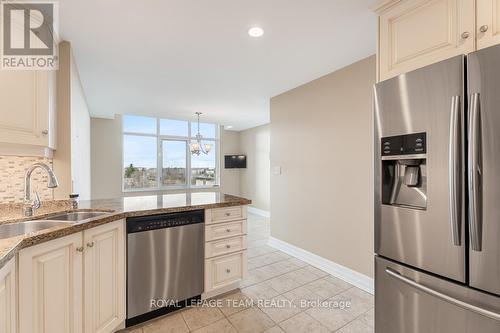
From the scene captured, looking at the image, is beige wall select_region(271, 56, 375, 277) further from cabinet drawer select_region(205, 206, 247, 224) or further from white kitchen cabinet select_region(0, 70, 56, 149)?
white kitchen cabinet select_region(0, 70, 56, 149)

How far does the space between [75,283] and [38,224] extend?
0.60m

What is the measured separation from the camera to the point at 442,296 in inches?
46.7

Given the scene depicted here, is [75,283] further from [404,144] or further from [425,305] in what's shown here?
[404,144]

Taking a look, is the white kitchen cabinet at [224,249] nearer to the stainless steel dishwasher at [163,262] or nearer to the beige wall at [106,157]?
the stainless steel dishwasher at [163,262]

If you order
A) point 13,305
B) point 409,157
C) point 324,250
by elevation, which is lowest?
point 324,250

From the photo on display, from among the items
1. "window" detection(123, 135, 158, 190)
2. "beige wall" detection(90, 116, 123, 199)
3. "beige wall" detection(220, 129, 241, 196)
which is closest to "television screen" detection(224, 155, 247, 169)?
"beige wall" detection(220, 129, 241, 196)

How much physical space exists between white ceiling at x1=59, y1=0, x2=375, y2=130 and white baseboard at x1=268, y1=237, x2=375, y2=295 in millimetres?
2414

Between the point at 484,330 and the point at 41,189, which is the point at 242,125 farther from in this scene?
the point at 484,330

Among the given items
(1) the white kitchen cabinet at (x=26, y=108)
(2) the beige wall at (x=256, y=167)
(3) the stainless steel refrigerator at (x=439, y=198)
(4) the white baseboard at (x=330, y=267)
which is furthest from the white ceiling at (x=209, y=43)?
(2) the beige wall at (x=256, y=167)

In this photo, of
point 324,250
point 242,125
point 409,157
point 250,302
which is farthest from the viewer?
point 242,125

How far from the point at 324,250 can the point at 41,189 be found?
10.3 feet

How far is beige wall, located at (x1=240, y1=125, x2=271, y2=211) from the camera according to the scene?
21.1 feet

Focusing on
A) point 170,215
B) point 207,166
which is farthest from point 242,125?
point 170,215

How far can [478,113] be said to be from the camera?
1.07 m
